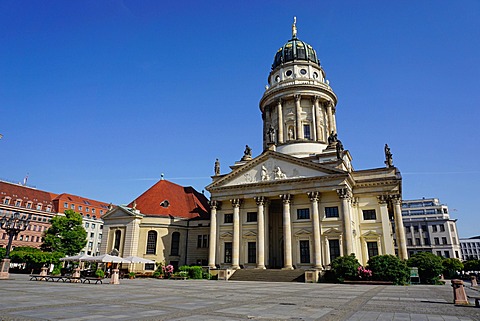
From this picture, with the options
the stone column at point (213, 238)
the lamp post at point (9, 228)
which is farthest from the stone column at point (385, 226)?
the lamp post at point (9, 228)

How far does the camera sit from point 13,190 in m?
65.6

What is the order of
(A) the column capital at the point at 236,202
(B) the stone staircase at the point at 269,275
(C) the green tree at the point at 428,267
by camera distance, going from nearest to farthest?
(C) the green tree at the point at 428,267 < (B) the stone staircase at the point at 269,275 < (A) the column capital at the point at 236,202

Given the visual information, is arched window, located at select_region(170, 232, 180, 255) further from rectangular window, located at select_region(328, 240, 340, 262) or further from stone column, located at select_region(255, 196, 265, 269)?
rectangular window, located at select_region(328, 240, 340, 262)

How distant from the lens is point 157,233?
156 feet

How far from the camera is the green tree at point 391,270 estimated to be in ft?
96.3

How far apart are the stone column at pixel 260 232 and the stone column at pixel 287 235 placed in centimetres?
263

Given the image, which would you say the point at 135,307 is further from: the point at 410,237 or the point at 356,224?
the point at 410,237

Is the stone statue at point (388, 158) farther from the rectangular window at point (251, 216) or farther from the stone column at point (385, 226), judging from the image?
the rectangular window at point (251, 216)

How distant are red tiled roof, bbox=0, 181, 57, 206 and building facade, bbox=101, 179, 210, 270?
29.0m

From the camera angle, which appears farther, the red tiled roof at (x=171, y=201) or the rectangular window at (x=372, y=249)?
the red tiled roof at (x=171, y=201)

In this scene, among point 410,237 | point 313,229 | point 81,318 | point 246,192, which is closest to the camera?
point 81,318

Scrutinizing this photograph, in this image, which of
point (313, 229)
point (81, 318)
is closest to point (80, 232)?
point (313, 229)

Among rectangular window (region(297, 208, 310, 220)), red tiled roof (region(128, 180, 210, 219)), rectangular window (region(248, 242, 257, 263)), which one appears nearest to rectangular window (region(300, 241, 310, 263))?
rectangular window (region(297, 208, 310, 220))

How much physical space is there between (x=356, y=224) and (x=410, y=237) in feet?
214
